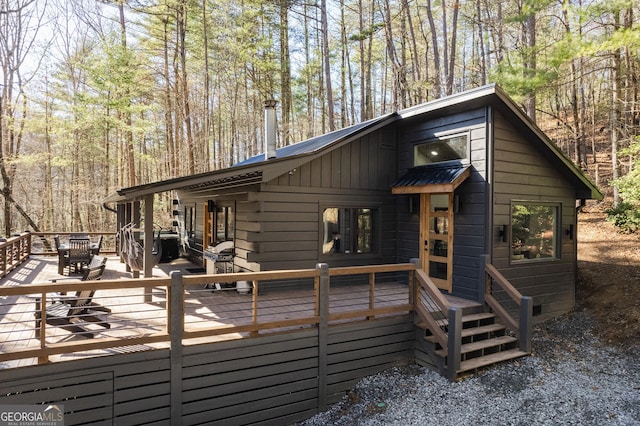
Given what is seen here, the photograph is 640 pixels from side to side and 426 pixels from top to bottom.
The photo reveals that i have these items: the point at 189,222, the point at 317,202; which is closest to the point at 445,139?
the point at 317,202

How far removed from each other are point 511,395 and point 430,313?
137 centimetres

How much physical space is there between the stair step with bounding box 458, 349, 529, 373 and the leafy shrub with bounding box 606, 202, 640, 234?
5.31m

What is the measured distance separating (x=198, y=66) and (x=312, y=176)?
1382 cm

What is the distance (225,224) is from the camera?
859 centimetres

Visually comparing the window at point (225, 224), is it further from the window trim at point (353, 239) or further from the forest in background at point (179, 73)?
the forest in background at point (179, 73)

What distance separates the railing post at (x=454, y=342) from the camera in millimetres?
4828

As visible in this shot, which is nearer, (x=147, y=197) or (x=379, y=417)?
(x=379, y=417)

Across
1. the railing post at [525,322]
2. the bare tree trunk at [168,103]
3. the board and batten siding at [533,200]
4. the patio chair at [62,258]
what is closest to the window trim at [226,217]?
the patio chair at [62,258]

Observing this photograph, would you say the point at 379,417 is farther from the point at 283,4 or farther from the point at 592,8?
the point at 283,4

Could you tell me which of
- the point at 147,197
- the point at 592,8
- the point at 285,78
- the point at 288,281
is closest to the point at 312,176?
the point at 288,281

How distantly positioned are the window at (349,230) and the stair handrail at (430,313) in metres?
2.19

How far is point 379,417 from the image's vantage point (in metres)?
4.39

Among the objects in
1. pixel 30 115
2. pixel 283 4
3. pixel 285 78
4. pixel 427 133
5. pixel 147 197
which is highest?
pixel 283 4

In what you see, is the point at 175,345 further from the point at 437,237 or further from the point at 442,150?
the point at 442,150
